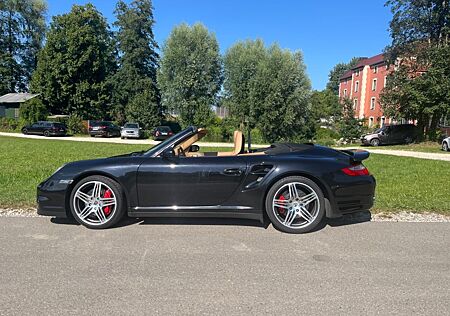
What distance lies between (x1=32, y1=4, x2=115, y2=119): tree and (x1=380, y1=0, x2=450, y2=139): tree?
3303 cm

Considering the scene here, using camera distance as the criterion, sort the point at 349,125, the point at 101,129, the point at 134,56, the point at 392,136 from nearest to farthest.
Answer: the point at 392,136 → the point at 349,125 → the point at 101,129 → the point at 134,56

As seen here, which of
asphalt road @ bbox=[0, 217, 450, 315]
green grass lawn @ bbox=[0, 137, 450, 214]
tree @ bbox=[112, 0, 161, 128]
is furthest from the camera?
tree @ bbox=[112, 0, 161, 128]

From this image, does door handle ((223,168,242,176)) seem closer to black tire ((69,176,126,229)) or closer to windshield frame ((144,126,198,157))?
windshield frame ((144,126,198,157))

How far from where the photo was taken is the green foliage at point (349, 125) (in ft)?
95.7

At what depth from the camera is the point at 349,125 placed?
29.4 meters

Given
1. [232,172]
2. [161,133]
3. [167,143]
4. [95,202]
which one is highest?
[167,143]

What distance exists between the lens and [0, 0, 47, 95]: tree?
54219mm

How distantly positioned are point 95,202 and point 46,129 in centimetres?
3455

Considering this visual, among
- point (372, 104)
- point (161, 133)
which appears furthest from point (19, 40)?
point (372, 104)

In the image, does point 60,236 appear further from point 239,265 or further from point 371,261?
point 371,261

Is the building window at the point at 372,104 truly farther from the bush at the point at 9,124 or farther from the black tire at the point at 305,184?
the black tire at the point at 305,184

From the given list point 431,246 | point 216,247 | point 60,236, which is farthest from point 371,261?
point 60,236

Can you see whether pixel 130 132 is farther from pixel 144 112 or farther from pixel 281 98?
pixel 281 98

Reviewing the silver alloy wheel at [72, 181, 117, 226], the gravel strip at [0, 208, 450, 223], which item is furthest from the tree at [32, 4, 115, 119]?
the silver alloy wheel at [72, 181, 117, 226]
